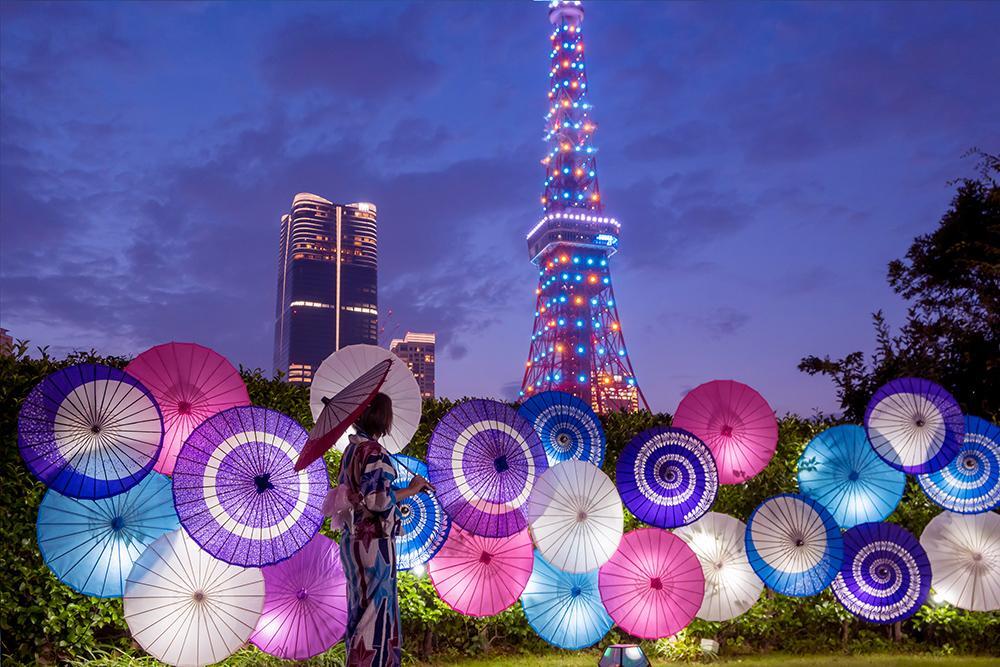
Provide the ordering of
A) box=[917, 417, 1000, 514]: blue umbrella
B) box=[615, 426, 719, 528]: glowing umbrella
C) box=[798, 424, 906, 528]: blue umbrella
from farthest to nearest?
1. box=[917, 417, 1000, 514]: blue umbrella
2. box=[798, 424, 906, 528]: blue umbrella
3. box=[615, 426, 719, 528]: glowing umbrella

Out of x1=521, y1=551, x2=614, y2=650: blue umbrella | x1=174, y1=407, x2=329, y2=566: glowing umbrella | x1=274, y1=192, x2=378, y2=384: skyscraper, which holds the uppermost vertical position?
x1=274, y1=192, x2=378, y2=384: skyscraper

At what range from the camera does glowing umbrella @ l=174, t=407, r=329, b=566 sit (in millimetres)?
4559

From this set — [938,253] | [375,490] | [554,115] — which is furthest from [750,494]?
[554,115]

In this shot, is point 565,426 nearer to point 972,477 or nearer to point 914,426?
point 914,426

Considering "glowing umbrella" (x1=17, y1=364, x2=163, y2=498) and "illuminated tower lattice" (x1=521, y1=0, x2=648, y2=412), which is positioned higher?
"illuminated tower lattice" (x1=521, y1=0, x2=648, y2=412)

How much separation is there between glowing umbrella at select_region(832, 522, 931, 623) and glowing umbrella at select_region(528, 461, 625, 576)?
2.14 meters

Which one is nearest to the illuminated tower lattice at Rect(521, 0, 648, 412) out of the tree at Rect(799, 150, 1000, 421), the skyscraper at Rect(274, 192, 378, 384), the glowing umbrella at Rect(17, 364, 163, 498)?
the tree at Rect(799, 150, 1000, 421)

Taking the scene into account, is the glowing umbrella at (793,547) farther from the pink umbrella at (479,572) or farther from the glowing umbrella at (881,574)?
the pink umbrella at (479,572)

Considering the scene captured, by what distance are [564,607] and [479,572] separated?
78cm

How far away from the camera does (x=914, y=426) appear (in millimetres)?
6898

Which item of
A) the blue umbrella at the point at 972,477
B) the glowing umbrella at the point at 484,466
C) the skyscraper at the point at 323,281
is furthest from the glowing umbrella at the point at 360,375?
the skyscraper at the point at 323,281

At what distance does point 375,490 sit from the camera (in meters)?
4.32

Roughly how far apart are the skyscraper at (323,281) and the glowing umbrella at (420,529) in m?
101

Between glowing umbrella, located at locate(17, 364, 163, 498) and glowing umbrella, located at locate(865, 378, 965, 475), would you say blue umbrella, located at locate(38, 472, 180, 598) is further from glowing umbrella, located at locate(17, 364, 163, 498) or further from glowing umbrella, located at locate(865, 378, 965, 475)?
glowing umbrella, located at locate(865, 378, 965, 475)
